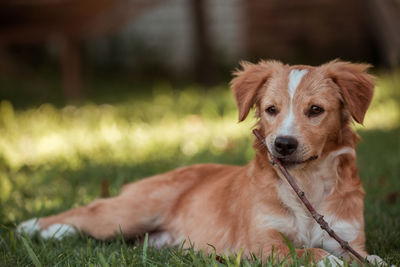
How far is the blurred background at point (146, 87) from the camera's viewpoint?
5.29 metres

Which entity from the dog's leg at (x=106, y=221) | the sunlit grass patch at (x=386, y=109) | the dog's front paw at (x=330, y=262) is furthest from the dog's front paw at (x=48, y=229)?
the sunlit grass patch at (x=386, y=109)

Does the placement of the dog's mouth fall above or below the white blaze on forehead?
below

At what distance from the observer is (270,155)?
3.23m

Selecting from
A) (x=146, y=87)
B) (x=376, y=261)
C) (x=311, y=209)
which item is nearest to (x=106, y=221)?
(x=311, y=209)

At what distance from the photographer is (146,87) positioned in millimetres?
12266

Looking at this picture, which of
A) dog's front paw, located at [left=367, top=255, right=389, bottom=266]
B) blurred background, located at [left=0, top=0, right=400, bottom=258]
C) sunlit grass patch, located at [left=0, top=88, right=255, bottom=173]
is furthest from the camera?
sunlit grass patch, located at [left=0, top=88, right=255, bottom=173]

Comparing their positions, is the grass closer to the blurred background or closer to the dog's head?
the blurred background

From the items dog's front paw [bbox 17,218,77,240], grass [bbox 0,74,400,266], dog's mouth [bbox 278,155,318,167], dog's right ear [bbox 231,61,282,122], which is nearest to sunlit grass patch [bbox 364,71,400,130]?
grass [bbox 0,74,400,266]

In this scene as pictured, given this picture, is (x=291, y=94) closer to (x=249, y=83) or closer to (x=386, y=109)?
(x=249, y=83)

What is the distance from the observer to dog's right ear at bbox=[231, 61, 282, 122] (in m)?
3.49

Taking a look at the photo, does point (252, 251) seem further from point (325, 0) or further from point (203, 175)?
point (325, 0)

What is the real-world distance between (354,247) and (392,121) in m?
4.28

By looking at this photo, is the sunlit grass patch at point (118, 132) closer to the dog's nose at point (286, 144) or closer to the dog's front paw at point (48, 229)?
the dog's front paw at point (48, 229)

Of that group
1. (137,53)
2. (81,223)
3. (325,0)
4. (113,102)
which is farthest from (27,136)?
(325,0)
